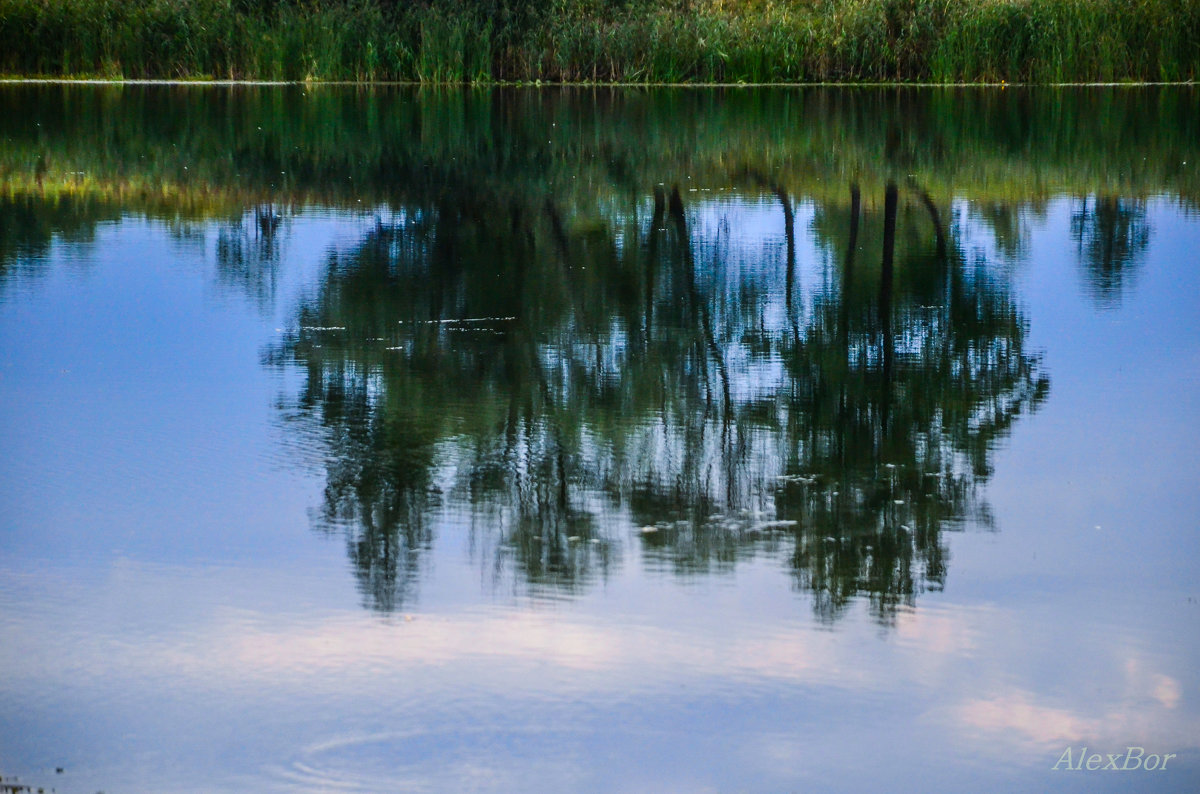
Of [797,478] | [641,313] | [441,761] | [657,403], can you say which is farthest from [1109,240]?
[441,761]

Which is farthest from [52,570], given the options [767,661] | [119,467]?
[767,661]

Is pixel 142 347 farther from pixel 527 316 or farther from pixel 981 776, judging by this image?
pixel 981 776

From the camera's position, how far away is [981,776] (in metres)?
3.02

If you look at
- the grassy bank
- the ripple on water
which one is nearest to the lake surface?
the ripple on water

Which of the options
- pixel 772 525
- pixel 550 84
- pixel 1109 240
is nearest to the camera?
pixel 772 525

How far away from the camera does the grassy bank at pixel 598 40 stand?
2447 centimetres

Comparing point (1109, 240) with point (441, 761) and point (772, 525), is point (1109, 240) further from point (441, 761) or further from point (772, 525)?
point (441, 761)

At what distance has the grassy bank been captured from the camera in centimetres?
2447

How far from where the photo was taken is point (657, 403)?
18.8 feet

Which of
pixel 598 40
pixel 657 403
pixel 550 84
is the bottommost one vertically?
pixel 657 403

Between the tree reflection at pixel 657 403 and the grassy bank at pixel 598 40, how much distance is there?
1645 centimetres

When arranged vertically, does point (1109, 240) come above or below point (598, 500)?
above

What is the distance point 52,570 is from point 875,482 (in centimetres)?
241

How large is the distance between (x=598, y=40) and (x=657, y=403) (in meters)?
20.9
